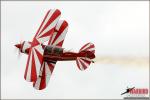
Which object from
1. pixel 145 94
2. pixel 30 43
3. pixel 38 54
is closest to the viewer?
pixel 38 54

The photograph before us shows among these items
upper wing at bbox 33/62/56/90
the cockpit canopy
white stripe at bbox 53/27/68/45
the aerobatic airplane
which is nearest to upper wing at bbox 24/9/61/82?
the aerobatic airplane

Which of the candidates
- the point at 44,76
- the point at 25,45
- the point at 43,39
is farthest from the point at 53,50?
the point at 25,45

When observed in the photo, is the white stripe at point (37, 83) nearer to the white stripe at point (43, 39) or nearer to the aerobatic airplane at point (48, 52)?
the aerobatic airplane at point (48, 52)

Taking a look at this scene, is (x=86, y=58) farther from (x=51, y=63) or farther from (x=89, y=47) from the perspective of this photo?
(x=51, y=63)

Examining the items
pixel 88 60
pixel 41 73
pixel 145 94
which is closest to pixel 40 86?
pixel 41 73

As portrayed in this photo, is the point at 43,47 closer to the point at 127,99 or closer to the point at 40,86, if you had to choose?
the point at 40,86

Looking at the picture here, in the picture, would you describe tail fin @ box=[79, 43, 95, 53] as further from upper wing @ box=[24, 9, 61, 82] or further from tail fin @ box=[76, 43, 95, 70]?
upper wing @ box=[24, 9, 61, 82]
